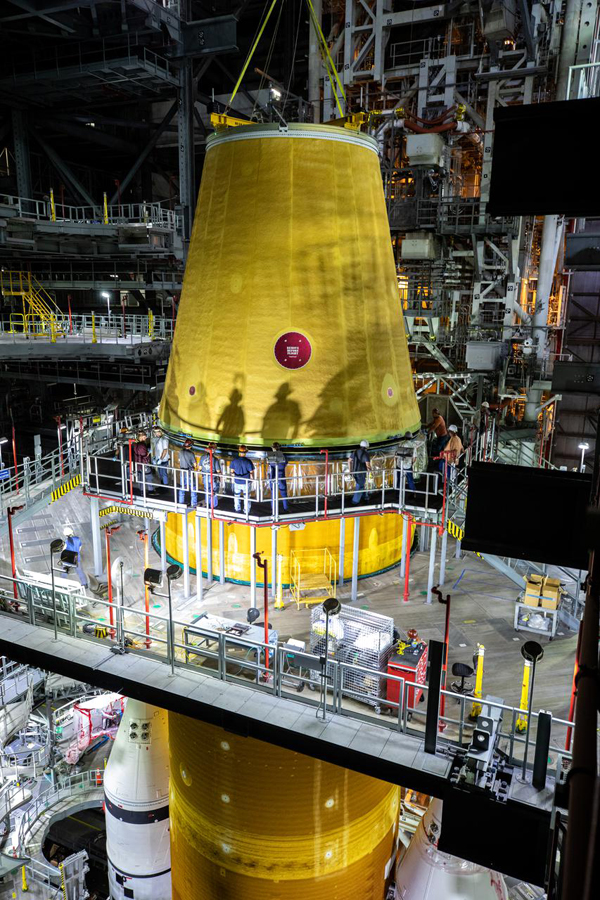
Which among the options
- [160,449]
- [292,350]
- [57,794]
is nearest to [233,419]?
[292,350]

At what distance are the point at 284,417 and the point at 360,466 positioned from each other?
163cm

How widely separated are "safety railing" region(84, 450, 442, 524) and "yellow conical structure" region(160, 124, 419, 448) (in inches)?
30.4

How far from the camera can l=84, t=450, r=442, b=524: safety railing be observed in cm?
1144

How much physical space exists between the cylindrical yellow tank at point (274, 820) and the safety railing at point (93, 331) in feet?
52.1

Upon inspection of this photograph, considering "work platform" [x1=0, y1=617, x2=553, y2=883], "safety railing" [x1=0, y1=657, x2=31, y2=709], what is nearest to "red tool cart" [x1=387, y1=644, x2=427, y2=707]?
"work platform" [x1=0, y1=617, x2=553, y2=883]

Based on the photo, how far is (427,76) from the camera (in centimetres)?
2423

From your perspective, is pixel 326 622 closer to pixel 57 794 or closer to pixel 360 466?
pixel 360 466

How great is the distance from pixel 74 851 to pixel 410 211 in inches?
891

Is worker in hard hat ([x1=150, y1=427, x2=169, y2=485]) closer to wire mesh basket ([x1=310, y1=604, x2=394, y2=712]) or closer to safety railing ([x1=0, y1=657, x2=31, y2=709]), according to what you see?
wire mesh basket ([x1=310, y1=604, x2=394, y2=712])

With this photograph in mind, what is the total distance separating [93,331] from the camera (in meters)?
24.0

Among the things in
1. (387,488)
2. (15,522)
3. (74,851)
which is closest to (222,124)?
(387,488)

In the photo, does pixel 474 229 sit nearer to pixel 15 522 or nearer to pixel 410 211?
pixel 410 211

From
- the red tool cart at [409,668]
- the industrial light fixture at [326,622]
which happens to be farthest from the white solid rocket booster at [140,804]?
the red tool cart at [409,668]

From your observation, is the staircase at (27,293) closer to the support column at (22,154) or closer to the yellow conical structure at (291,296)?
the support column at (22,154)
